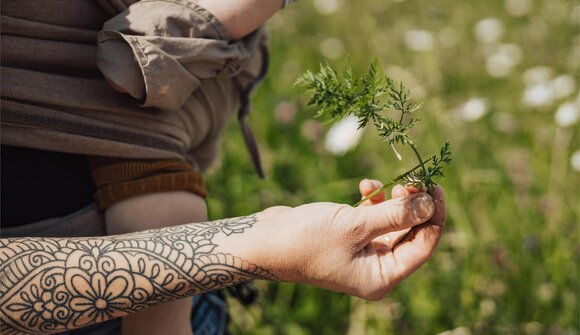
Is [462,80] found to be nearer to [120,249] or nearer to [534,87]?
[534,87]

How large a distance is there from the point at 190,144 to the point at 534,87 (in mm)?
1517

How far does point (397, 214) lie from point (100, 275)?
0.37 meters

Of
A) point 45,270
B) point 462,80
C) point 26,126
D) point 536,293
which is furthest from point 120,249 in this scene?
point 462,80

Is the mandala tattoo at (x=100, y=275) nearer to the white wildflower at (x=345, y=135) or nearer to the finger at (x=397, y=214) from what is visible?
the finger at (x=397, y=214)

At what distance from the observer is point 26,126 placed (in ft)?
3.26

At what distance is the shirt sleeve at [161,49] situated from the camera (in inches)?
39.1

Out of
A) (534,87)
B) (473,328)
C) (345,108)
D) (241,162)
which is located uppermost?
(345,108)

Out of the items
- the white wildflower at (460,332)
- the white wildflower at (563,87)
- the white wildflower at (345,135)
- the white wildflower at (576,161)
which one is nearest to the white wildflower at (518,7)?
the white wildflower at (563,87)

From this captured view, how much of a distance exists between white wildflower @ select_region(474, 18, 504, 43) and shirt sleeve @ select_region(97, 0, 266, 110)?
2124mm

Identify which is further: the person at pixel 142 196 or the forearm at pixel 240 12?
the forearm at pixel 240 12

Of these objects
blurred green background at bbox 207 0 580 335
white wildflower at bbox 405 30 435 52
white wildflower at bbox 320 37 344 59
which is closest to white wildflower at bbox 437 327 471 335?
blurred green background at bbox 207 0 580 335

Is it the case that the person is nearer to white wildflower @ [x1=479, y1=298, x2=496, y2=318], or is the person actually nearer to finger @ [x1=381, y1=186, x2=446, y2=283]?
finger @ [x1=381, y1=186, x2=446, y2=283]

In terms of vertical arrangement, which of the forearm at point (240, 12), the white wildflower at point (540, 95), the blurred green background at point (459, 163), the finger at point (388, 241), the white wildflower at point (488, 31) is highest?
the forearm at point (240, 12)

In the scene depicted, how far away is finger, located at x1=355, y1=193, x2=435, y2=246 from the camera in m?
0.90
